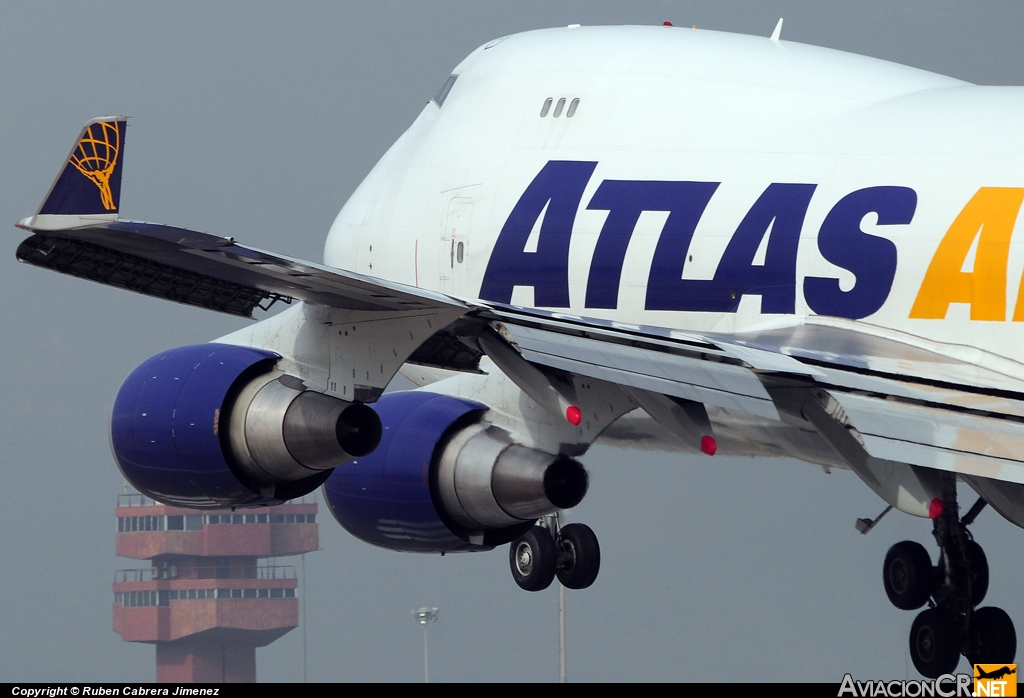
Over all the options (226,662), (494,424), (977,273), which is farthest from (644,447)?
(226,662)

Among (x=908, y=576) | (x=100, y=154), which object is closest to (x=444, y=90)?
(x=908, y=576)

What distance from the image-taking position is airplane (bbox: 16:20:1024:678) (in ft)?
40.1

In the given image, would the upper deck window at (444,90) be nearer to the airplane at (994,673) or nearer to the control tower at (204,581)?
the airplane at (994,673)

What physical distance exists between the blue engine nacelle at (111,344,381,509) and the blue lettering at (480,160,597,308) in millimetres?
2781

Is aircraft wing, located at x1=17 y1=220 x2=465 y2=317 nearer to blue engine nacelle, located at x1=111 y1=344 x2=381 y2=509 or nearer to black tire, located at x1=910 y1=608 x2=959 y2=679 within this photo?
blue engine nacelle, located at x1=111 y1=344 x2=381 y2=509

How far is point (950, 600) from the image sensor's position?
15750mm

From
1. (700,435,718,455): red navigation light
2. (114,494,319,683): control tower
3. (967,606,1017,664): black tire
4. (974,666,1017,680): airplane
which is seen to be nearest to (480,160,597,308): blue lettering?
(700,435,718,455): red navigation light

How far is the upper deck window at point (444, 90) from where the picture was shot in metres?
19.5

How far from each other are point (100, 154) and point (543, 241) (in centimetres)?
664

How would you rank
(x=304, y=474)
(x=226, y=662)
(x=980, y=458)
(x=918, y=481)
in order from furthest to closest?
(x=226, y=662)
(x=304, y=474)
(x=918, y=481)
(x=980, y=458)

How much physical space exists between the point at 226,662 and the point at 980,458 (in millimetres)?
79738

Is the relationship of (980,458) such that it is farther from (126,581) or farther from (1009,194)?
(126,581)

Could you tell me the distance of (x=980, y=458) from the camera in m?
10.8

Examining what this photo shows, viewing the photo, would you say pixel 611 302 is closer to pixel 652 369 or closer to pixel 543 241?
pixel 543 241
